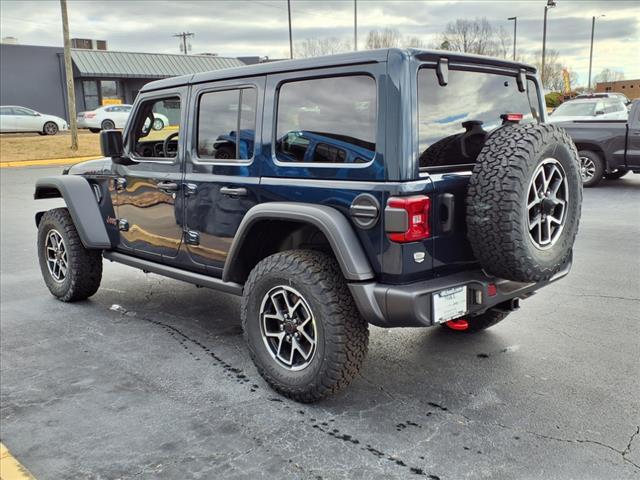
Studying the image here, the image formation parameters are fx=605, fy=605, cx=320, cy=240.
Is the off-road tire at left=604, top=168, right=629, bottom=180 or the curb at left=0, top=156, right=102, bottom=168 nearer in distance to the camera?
the off-road tire at left=604, top=168, right=629, bottom=180

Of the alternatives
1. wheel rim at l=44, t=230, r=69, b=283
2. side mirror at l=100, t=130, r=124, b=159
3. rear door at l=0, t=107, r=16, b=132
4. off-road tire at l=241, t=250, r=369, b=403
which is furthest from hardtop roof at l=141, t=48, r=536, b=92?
rear door at l=0, t=107, r=16, b=132

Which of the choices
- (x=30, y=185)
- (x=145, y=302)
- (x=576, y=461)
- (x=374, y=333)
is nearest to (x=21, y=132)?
(x=30, y=185)

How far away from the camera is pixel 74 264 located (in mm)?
5258

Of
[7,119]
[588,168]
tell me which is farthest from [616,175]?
[7,119]

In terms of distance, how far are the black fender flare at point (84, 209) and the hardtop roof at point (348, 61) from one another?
157 centimetres

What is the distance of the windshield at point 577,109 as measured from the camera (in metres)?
14.1

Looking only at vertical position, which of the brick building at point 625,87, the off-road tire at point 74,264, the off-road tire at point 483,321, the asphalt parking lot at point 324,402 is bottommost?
the asphalt parking lot at point 324,402

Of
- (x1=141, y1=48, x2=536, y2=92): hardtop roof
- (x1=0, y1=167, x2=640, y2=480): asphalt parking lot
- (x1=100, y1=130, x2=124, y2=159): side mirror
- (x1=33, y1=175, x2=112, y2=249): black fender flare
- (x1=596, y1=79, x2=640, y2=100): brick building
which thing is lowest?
(x1=0, y1=167, x2=640, y2=480): asphalt parking lot

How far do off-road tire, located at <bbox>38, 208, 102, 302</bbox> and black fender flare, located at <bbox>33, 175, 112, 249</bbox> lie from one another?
0.51 ft

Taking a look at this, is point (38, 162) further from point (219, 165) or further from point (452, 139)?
point (452, 139)

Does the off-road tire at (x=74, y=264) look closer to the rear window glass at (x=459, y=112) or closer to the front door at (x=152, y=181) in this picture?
the front door at (x=152, y=181)

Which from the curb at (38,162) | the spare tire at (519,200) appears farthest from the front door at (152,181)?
the curb at (38,162)

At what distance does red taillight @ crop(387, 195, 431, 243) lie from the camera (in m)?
2.98

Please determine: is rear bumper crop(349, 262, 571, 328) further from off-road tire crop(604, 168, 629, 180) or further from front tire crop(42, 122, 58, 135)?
front tire crop(42, 122, 58, 135)
